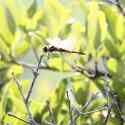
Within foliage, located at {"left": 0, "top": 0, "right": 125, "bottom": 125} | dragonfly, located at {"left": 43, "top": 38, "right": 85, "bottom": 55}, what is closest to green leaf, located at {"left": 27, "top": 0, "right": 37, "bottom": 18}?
foliage, located at {"left": 0, "top": 0, "right": 125, "bottom": 125}

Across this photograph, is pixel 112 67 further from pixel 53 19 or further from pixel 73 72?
pixel 53 19

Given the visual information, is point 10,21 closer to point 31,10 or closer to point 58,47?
point 31,10

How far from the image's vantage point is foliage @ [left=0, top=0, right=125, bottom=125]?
1.24 metres

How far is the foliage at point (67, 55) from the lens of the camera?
124cm

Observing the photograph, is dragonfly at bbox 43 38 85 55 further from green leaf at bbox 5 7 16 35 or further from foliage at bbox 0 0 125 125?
green leaf at bbox 5 7 16 35

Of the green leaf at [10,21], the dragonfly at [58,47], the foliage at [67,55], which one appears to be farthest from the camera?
the green leaf at [10,21]

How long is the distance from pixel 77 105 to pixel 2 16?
0.32 metres

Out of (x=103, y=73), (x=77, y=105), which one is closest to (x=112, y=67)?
(x=103, y=73)

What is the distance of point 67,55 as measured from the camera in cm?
129

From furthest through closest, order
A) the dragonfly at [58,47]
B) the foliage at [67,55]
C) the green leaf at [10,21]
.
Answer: the green leaf at [10,21] → the foliage at [67,55] → the dragonfly at [58,47]

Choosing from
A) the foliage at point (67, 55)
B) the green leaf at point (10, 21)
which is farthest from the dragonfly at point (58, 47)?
the green leaf at point (10, 21)

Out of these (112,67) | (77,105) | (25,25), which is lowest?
(77,105)

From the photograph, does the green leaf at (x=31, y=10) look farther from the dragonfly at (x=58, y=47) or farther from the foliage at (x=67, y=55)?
the dragonfly at (x=58, y=47)

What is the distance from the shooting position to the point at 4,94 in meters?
1.31
